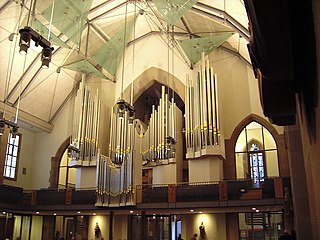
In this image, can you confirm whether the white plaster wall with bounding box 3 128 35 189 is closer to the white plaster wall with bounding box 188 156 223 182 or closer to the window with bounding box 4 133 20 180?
the window with bounding box 4 133 20 180

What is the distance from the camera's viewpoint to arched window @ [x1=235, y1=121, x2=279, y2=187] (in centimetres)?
1633

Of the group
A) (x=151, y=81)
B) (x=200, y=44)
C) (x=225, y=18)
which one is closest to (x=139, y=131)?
(x=151, y=81)

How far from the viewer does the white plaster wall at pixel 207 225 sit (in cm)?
1554

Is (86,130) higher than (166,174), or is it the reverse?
(86,130)

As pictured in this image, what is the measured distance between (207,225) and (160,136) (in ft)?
14.5

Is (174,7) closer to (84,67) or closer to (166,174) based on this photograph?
(84,67)

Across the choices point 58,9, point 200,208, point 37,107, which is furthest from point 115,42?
point 200,208

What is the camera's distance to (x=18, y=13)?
15.1m

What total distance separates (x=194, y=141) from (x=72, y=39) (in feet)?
23.9

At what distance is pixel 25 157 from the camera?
2019 cm

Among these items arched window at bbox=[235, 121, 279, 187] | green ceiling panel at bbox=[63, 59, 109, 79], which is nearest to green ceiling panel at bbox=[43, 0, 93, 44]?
green ceiling panel at bbox=[63, 59, 109, 79]

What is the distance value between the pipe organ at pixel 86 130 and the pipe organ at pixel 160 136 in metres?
2.39

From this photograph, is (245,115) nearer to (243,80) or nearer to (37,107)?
(243,80)

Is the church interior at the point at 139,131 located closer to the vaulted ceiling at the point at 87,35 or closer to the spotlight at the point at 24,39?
the vaulted ceiling at the point at 87,35
